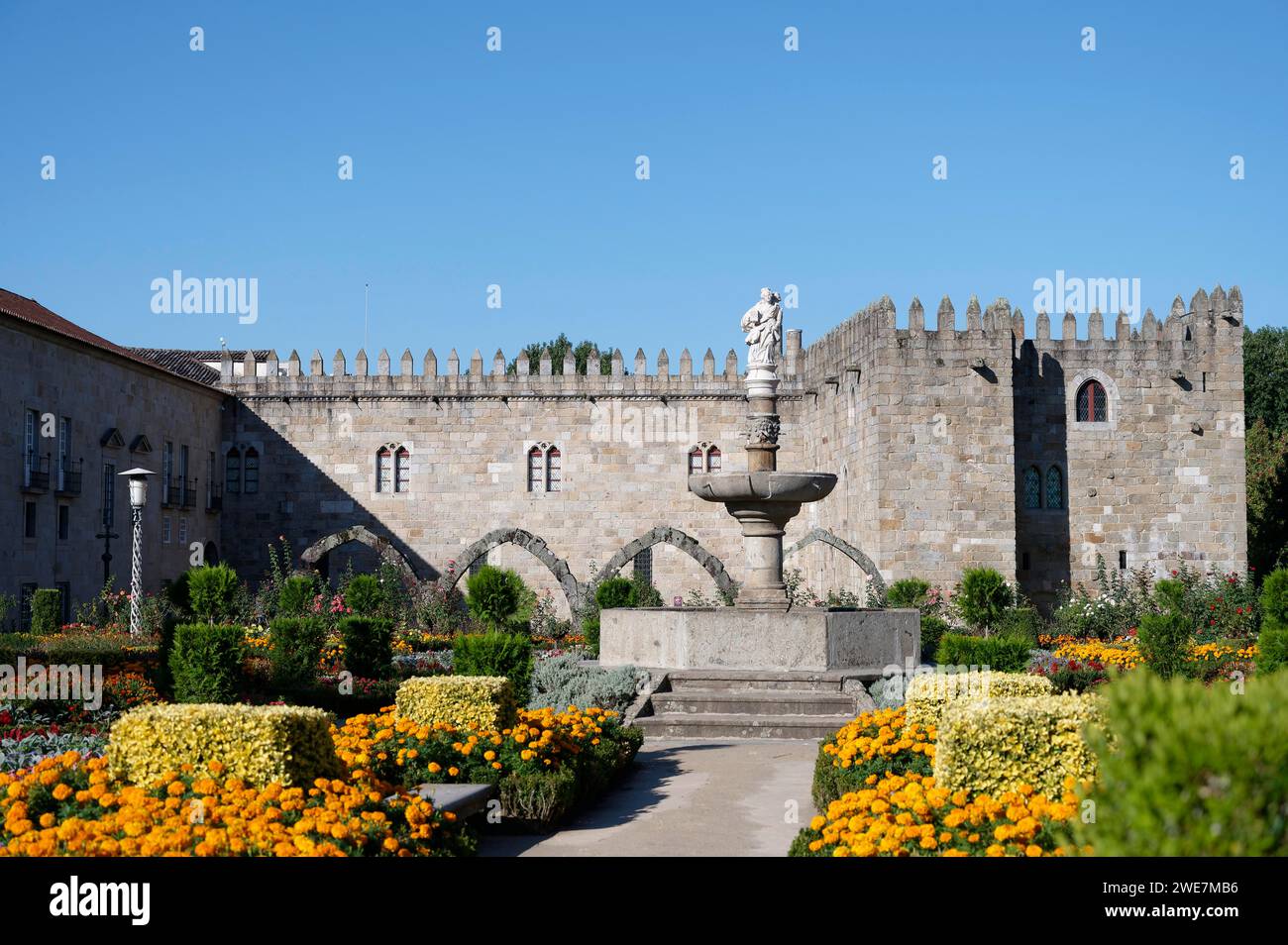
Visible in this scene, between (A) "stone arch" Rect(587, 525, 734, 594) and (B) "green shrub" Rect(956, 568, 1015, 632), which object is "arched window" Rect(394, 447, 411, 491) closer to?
(A) "stone arch" Rect(587, 525, 734, 594)

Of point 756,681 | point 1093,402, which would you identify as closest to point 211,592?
point 756,681

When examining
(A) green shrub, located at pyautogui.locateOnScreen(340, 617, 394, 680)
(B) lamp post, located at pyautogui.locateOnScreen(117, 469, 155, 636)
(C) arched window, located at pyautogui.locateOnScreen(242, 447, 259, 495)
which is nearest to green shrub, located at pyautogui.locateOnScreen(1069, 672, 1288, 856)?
(A) green shrub, located at pyautogui.locateOnScreen(340, 617, 394, 680)

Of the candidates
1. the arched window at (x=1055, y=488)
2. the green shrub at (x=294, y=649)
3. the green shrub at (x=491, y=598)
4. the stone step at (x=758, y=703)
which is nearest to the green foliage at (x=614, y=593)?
the green shrub at (x=491, y=598)

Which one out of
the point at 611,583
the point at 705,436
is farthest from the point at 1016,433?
the point at 611,583

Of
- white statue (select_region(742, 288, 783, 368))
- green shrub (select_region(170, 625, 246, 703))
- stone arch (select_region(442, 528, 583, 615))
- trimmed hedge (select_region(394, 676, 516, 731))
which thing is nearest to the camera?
trimmed hedge (select_region(394, 676, 516, 731))

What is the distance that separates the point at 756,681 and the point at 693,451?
1661 cm

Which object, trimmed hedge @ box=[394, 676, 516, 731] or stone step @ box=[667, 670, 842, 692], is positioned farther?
stone step @ box=[667, 670, 842, 692]

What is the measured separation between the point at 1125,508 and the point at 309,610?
15.6 meters

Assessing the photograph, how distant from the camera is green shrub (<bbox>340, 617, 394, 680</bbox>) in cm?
1412

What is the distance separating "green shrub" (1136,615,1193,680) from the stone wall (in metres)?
18.4

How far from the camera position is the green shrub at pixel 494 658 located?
37.8ft
